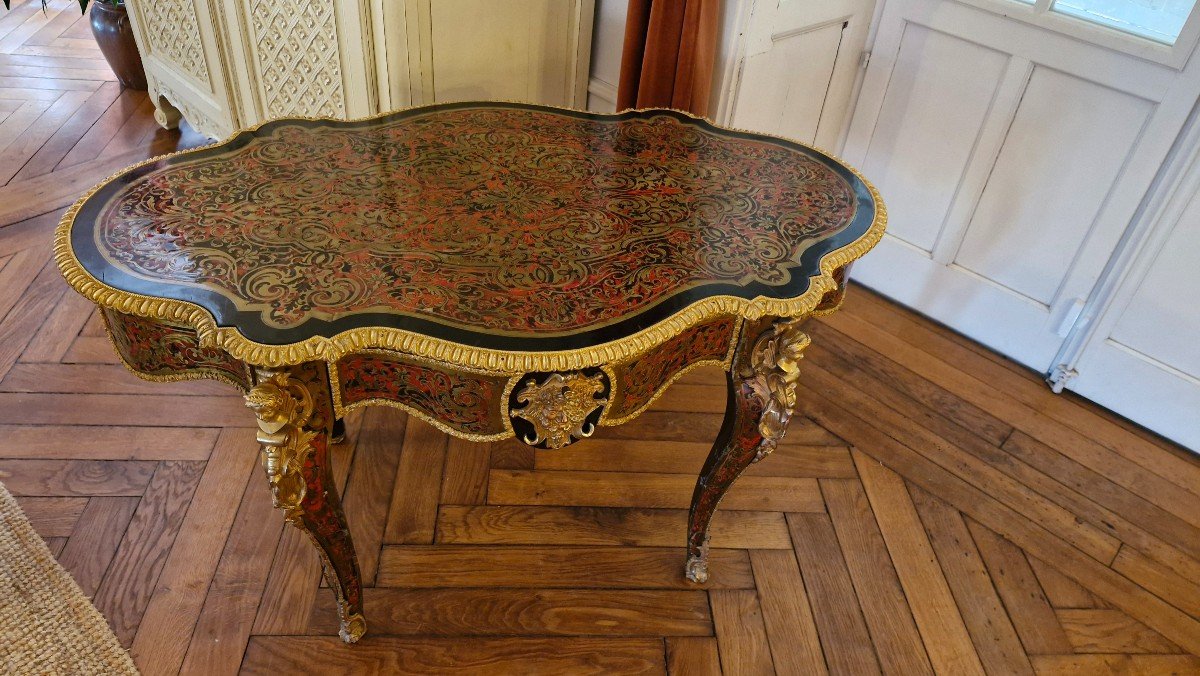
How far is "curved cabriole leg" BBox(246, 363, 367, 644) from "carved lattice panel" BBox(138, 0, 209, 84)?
153 cm

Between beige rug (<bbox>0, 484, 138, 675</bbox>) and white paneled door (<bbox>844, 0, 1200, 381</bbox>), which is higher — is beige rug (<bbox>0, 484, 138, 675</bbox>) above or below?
below

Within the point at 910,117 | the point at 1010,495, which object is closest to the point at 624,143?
the point at 910,117

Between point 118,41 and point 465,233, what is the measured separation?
2338mm

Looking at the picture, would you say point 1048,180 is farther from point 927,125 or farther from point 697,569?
point 697,569

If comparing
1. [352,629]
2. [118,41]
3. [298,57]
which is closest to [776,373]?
[352,629]

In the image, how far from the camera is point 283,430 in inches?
37.0

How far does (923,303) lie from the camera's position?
210 centimetres

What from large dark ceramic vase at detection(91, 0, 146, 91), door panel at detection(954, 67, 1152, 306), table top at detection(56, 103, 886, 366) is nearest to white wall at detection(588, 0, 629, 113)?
table top at detection(56, 103, 886, 366)

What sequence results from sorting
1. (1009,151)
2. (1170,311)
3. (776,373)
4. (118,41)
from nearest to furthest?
(776,373) < (1170,311) < (1009,151) < (118,41)

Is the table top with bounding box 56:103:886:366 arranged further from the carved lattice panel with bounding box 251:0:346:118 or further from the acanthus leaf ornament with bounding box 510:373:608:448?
the carved lattice panel with bounding box 251:0:346:118

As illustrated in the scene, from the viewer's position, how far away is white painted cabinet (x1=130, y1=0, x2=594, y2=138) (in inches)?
62.7

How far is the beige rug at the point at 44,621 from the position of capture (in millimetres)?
1193

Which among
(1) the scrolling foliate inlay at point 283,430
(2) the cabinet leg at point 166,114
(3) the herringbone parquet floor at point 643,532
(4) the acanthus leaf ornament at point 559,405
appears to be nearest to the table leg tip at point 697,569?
(3) the herringbone parquet floor at point 643,532

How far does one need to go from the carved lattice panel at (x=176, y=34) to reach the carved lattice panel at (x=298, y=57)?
1.05 feet
